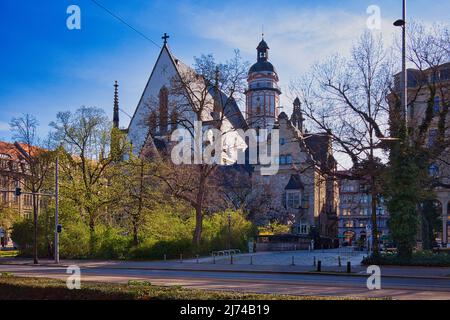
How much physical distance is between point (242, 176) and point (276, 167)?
16.3 feet

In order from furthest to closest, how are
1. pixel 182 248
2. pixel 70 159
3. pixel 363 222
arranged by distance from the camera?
pixel 363 222, pixel 70 159, pixel 182 248

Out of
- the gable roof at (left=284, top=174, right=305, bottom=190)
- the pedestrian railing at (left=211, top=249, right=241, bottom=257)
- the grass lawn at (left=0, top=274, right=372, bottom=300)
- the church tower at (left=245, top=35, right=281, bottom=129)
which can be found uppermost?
the church tower at (left=245, top=35, right=281, bottom=129)

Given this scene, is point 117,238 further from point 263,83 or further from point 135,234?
point 263,83

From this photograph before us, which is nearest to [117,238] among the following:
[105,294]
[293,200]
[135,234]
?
[135,234]

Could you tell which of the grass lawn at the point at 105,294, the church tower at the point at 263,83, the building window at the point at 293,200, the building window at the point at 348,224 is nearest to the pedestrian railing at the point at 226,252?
the building window at the point at 293,200

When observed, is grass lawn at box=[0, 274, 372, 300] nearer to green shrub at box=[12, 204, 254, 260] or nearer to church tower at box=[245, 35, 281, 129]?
green shrub at box=[12, 204, 254, 260]

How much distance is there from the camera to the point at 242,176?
2881 inches

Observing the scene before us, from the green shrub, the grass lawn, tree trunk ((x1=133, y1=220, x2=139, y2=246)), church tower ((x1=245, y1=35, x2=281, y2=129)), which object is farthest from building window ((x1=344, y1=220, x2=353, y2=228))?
the grass lawn

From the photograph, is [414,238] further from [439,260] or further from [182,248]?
[182,248]

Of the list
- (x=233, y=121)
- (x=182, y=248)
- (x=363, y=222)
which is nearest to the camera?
(x=182, y=248)

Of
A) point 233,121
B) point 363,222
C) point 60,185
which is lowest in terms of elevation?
point 363,222

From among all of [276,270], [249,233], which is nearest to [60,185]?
[249,233]

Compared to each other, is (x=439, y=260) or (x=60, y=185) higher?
(x=60, y=185)

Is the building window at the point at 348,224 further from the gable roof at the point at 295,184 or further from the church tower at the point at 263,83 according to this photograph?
the gable roof at the point at 295,184
